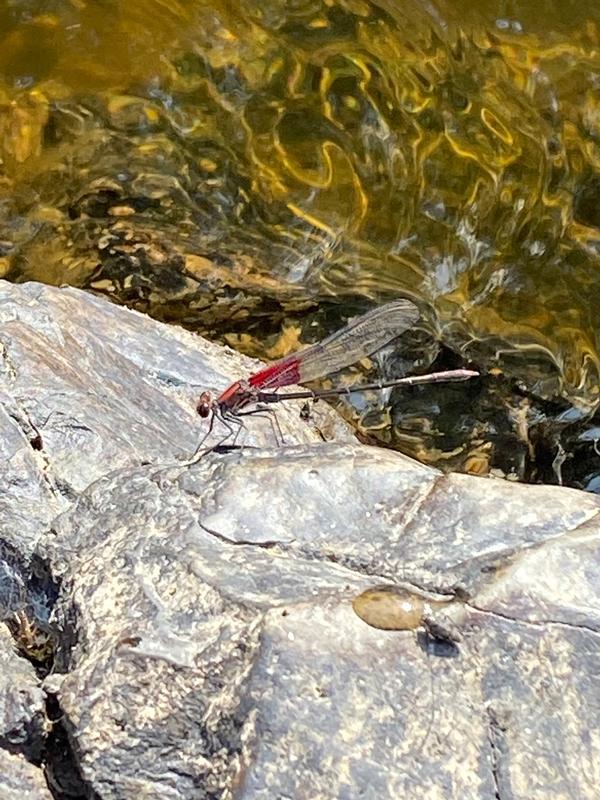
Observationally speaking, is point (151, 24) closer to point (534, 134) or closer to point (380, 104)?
point (380, 104)

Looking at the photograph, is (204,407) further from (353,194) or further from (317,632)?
(353,194)

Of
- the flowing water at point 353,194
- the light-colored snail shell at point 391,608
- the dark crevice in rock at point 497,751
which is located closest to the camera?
the dark crevice in rock at point 497,751

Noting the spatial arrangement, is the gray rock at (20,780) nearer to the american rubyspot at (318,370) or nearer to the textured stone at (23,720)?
the textured stone at (23,720)

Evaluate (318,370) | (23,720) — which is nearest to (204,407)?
(318,370)

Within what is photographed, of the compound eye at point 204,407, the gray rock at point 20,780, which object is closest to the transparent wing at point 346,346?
the compound eye at point 204,407

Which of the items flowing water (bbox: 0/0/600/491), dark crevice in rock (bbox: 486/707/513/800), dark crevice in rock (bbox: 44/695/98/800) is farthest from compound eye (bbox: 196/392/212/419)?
dark crevice in rock (bbox: 486/707/513/800)

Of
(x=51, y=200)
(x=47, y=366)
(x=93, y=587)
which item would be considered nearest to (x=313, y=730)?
(x=93, y=587)
